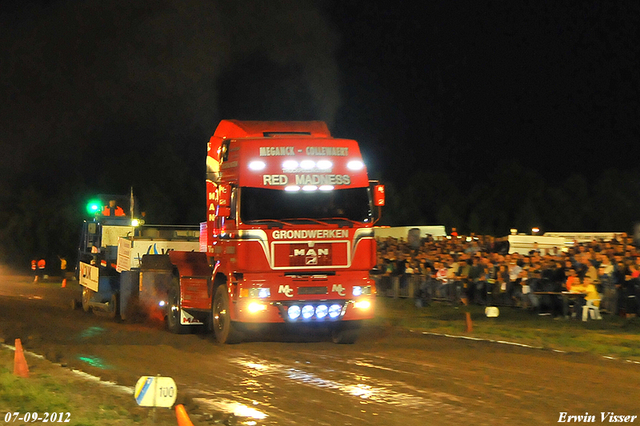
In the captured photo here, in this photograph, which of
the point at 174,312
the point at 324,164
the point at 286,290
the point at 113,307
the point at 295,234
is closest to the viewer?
the point at 295,234

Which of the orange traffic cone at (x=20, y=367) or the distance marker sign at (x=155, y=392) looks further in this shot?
the orange traffic cone at (x=20, y=367)

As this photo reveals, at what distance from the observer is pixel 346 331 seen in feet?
48.7

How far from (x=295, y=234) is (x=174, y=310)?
4.71 metres

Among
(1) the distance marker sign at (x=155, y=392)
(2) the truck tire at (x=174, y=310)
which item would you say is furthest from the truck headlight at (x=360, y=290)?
(1) the distance marker sign at (x=155, y=392)

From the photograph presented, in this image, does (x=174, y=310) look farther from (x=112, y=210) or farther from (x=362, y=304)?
(x=112, y=210)

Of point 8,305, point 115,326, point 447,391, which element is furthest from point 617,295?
point 8,305

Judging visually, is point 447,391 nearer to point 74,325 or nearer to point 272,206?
point 272,206

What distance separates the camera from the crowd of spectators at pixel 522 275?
1848 centimetres

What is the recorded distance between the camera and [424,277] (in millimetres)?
23938

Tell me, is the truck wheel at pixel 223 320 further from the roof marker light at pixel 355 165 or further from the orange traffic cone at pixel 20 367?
the orange traffic cone at pixel 20 367

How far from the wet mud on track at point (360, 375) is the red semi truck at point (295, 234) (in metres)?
0.75

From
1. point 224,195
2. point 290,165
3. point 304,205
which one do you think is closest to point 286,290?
point 304,205

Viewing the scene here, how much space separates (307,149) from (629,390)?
6.93 m

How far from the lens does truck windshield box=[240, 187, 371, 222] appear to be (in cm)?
1393
